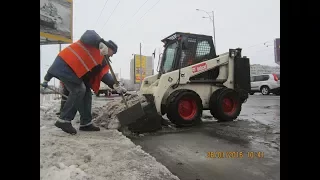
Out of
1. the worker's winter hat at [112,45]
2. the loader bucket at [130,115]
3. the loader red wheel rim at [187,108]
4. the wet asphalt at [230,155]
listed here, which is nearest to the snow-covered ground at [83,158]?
the wet asphalt at [230,155]

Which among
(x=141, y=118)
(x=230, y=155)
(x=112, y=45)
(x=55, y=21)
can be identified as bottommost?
(x=230, y=155)

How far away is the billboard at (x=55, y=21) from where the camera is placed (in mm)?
1341

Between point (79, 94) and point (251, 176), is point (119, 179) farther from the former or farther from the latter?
point (251, 176)

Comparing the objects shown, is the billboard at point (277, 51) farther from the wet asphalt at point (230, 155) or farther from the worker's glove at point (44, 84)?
the worker's glove at point (44, 84)

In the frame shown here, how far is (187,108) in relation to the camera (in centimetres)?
311

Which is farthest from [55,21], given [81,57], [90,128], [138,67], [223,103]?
[223,103]

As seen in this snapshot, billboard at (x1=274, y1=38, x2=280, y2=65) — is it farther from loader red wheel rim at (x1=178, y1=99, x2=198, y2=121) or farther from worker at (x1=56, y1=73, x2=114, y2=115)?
loader red wheel rim at (x1=178, y1=99, x2=198, y2=121)

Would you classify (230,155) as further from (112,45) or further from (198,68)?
(198,68)

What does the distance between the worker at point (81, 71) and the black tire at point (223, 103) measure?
6.06 ft

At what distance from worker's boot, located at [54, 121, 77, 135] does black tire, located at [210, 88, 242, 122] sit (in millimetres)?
1877

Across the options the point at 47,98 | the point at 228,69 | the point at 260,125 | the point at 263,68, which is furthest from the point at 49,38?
the point at 228,69

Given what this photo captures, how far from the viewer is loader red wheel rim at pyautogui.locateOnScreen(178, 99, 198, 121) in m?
3.05

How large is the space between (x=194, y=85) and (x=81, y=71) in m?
1.89
